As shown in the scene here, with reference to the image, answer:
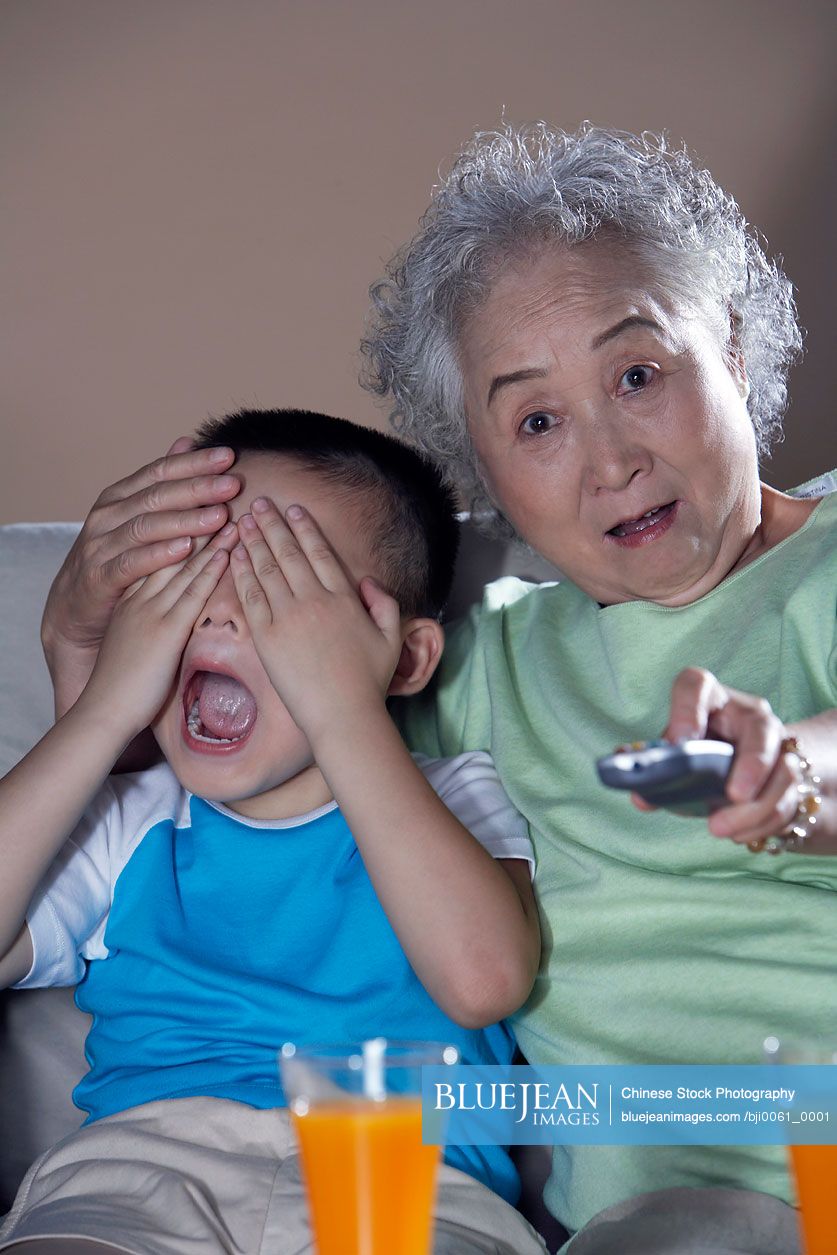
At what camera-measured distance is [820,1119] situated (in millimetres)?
747

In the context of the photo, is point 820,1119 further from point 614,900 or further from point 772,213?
point 772,213

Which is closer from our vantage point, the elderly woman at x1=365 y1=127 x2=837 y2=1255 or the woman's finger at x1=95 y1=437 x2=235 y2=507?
the elderly woman at x1=365 y1=127 x2=837 y2=1255

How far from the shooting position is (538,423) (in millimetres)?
1468

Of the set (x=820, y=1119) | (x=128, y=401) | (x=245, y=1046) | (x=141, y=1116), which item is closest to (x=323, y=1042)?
(x=245, y=1046)

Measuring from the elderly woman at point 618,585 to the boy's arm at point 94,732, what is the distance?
0.17ft

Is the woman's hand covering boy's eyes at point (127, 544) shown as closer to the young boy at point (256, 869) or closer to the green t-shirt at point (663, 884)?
the young boy at point (256, 869)

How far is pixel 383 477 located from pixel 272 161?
156 centimetres

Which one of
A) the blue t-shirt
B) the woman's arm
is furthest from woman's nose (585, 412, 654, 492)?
the woman's arm

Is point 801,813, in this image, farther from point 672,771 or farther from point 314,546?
point 314,546

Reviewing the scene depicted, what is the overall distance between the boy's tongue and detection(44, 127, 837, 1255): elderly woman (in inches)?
→ 5.9

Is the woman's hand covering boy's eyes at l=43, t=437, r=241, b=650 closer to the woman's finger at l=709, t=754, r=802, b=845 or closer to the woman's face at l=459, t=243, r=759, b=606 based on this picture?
the woman's face at l=459, t=243, r=759, b=606

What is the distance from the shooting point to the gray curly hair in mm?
1516

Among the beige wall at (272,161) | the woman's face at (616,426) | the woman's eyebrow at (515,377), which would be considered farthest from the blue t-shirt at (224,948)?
the beige wall at (272,161)

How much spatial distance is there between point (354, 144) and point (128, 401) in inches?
29.2
